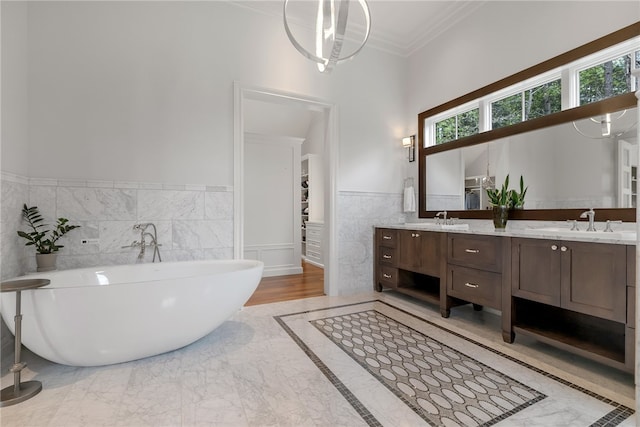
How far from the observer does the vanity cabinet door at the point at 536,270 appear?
196cm

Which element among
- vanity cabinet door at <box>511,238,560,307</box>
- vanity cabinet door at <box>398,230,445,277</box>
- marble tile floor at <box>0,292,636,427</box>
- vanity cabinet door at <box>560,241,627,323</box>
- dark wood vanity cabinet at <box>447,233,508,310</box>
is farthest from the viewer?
vanity cabinet door at <box>398,230,445,277</box>

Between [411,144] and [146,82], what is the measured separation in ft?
10.2

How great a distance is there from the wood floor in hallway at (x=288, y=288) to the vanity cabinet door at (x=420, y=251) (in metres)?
1.15

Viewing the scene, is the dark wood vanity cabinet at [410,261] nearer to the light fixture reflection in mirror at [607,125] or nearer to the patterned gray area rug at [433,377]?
the patterned gray area rug at [433,377]

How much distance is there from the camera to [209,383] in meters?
1.71

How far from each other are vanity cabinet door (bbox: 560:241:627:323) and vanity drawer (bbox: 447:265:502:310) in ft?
1.54

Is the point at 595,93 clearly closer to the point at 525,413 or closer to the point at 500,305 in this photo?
the point at 500,305

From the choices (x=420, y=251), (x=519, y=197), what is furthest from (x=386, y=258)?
(x=519, y=197)

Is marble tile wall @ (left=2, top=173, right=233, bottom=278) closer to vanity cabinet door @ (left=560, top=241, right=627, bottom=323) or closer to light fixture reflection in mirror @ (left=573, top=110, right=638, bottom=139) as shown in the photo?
vanity cabinet door @ (left=560, top=241, right=627, bottom=323)

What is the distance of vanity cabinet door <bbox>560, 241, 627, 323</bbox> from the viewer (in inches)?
65.0

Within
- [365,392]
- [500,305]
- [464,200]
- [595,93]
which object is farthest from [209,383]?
[595,93]

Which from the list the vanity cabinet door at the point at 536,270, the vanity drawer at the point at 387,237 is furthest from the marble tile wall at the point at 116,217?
the vanity cabinet door at the point at 536,270

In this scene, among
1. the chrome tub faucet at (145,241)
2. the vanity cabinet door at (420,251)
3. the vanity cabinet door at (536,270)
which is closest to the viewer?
the vanity cabinet door at (536,270)

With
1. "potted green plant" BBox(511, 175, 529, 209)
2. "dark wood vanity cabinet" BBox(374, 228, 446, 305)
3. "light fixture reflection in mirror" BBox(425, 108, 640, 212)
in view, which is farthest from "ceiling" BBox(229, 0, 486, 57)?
"dark wood vanity cabinet" BBox(374, 228, 446, 305)
